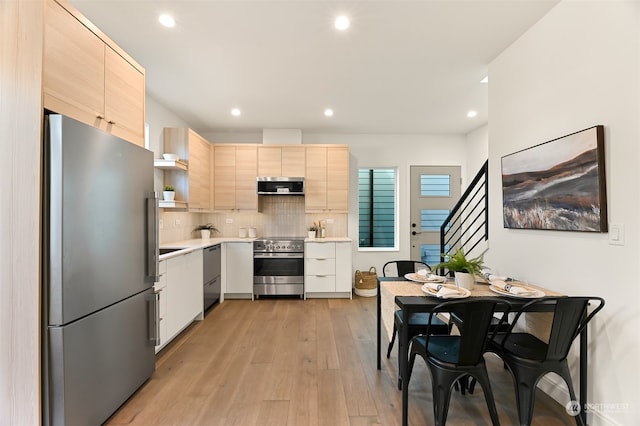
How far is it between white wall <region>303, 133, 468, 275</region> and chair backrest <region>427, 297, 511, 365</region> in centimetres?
366

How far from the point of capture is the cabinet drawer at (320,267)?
14.9 feet

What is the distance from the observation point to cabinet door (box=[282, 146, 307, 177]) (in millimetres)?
4883

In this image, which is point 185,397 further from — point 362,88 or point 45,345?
point 362,88

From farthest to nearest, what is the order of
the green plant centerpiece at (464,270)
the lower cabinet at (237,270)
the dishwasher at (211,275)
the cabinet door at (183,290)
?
the lower cabinet at (237,270), the dishwasher at (211,275), the cabinet door at (183,290), the green plant centerpiece at (464,270)

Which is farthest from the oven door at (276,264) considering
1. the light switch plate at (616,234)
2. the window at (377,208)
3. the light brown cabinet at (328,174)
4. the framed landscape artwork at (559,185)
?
the light switch plate at (616,234)

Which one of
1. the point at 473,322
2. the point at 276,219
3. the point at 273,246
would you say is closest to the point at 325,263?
the point at 273,246

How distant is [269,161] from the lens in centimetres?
489

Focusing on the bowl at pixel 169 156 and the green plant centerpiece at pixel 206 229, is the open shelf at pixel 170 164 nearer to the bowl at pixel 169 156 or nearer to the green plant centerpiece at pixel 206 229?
the bowl at pixel 169 156

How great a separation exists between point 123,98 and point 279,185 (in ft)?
9.30

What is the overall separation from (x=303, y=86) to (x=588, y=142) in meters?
2.65

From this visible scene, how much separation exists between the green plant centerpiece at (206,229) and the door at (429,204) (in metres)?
3.58

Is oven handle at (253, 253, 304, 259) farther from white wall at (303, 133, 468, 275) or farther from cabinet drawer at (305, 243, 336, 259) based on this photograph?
white wall at (303, 133, 468, 275)

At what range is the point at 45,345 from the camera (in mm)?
1503

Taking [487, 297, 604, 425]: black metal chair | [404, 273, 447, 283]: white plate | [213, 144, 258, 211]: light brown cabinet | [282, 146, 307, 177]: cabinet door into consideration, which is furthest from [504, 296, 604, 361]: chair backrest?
[213, 144, 258, 211]: light brown cabinet
